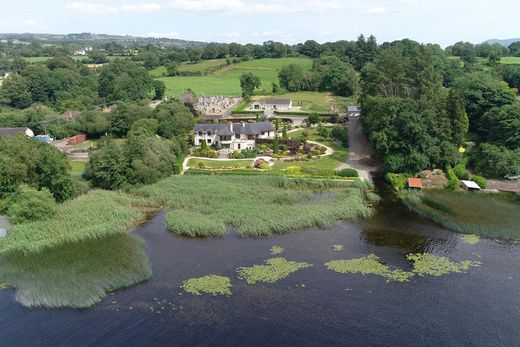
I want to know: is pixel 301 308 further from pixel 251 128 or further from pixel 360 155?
pixel 251 128

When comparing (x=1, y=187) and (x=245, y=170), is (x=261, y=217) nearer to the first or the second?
(x=245, y=170)

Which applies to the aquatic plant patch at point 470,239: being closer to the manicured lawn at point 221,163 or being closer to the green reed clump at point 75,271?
the green reed clump at point 75,271

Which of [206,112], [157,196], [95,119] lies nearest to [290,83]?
[206,112]

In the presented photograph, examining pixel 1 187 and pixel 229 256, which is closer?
pixel 229 256

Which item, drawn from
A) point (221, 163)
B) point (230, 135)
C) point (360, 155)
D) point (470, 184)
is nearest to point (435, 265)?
point (470, 184)

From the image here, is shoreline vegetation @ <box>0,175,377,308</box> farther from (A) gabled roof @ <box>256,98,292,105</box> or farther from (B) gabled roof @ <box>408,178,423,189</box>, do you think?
(A) gabled roof @ <box>256,98,292,105</box>

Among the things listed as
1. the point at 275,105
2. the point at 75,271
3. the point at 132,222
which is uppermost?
the point at 275,105
